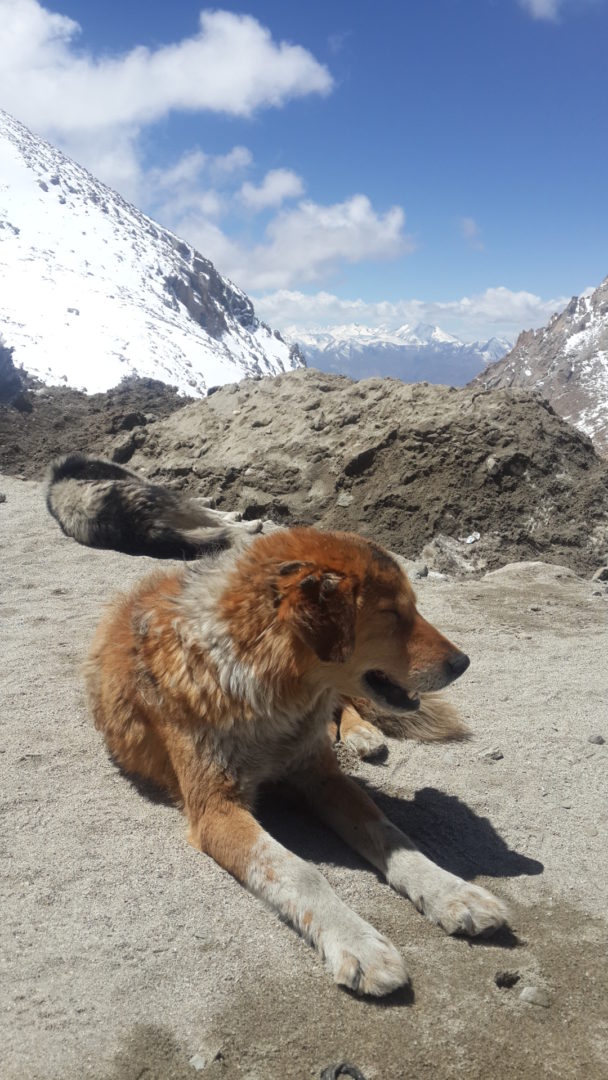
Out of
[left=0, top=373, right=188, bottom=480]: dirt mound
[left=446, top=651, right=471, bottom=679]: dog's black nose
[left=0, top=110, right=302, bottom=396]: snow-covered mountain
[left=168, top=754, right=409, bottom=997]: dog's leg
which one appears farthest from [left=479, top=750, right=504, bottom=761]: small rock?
[left=0, top=110, right=302, bottom=396]: snow-covered mountain

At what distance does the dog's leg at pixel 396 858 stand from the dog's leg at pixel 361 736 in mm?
795

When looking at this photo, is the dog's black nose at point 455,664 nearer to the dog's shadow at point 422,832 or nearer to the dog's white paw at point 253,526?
Result: the dog's shadow at point 422,832

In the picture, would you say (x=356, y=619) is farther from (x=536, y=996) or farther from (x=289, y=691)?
(x=536, y=996)

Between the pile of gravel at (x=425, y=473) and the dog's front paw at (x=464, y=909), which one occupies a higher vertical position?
the pile of gravel at (x=425, y=473)

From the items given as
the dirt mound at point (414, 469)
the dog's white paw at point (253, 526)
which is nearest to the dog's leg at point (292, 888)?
the dirt mound at point (414, 469)

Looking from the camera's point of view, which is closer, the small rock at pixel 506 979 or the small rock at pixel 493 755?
the small rock at pixel 506 979

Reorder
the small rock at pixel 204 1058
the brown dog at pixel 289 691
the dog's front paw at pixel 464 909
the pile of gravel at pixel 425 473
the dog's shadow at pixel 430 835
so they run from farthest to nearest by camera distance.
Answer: the pile of gravel at pixel 425 473 < the dog's shadow at pixel 430 835 < the brown dog at pixel 289 691 < the dog's front paw at pixel 464 909 < the small rock at pixel 204 1058

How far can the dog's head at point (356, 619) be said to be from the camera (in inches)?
131

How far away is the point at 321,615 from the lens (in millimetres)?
3318

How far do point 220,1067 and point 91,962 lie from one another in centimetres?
68

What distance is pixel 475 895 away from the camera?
324 centimetres

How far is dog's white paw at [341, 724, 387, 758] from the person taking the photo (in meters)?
4.72

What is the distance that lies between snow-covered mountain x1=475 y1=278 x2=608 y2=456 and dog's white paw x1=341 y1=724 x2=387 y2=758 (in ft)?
85.1

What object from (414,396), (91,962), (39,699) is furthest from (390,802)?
(414,396)
